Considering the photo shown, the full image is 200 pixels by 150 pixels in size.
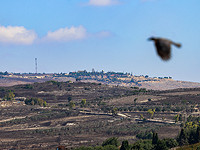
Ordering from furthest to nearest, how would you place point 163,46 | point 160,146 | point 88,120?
point 88,120 → point 160,146 → point 163,46

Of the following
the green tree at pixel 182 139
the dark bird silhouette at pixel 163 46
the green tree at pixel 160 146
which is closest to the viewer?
the dark bird silhouette at pixel 163 46

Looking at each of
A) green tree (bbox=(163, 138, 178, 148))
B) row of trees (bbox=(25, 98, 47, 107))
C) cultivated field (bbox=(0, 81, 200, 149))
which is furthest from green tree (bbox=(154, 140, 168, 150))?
row of trees (bbox=(25, 98, 47, 107))

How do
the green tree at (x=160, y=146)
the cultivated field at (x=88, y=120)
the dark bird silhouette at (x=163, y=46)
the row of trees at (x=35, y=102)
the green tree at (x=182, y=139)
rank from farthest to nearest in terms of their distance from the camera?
the row of trees at (x=35, y=102) → the cultivated field at (x=88, y=120) → the green tree at (x=182, y=139) → the green tree at (x=160, y=146) → the dark bird silhouette at (x=163, y=46)

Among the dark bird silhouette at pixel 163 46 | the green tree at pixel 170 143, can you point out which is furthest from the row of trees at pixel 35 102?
the dark bird silhouette at pixel 163 46

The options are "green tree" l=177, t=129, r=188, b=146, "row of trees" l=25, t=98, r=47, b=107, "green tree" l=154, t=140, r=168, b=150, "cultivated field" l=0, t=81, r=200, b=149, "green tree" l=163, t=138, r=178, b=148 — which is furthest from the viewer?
"row of trees" l=25, t=98, r=47, b=107

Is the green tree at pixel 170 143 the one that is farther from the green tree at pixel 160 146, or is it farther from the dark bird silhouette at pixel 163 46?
the dark bird silhouette at pixel 163 46

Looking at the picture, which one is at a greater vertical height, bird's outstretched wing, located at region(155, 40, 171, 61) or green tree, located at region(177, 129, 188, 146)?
bird's outstretched wing, located at region(155, 40, 171, 61)

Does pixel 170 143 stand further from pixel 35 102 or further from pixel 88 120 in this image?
pixel 35 102

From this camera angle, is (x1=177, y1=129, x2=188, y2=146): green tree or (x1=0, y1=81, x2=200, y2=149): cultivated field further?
(x1=0, y1=81, x2=200, y2=149): cultivated field

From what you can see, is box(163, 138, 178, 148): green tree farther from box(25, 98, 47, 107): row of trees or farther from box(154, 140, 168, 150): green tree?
box(25, 98, 47, 107): row of trees

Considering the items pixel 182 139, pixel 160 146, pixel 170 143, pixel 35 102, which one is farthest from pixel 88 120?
pixel 160 146
